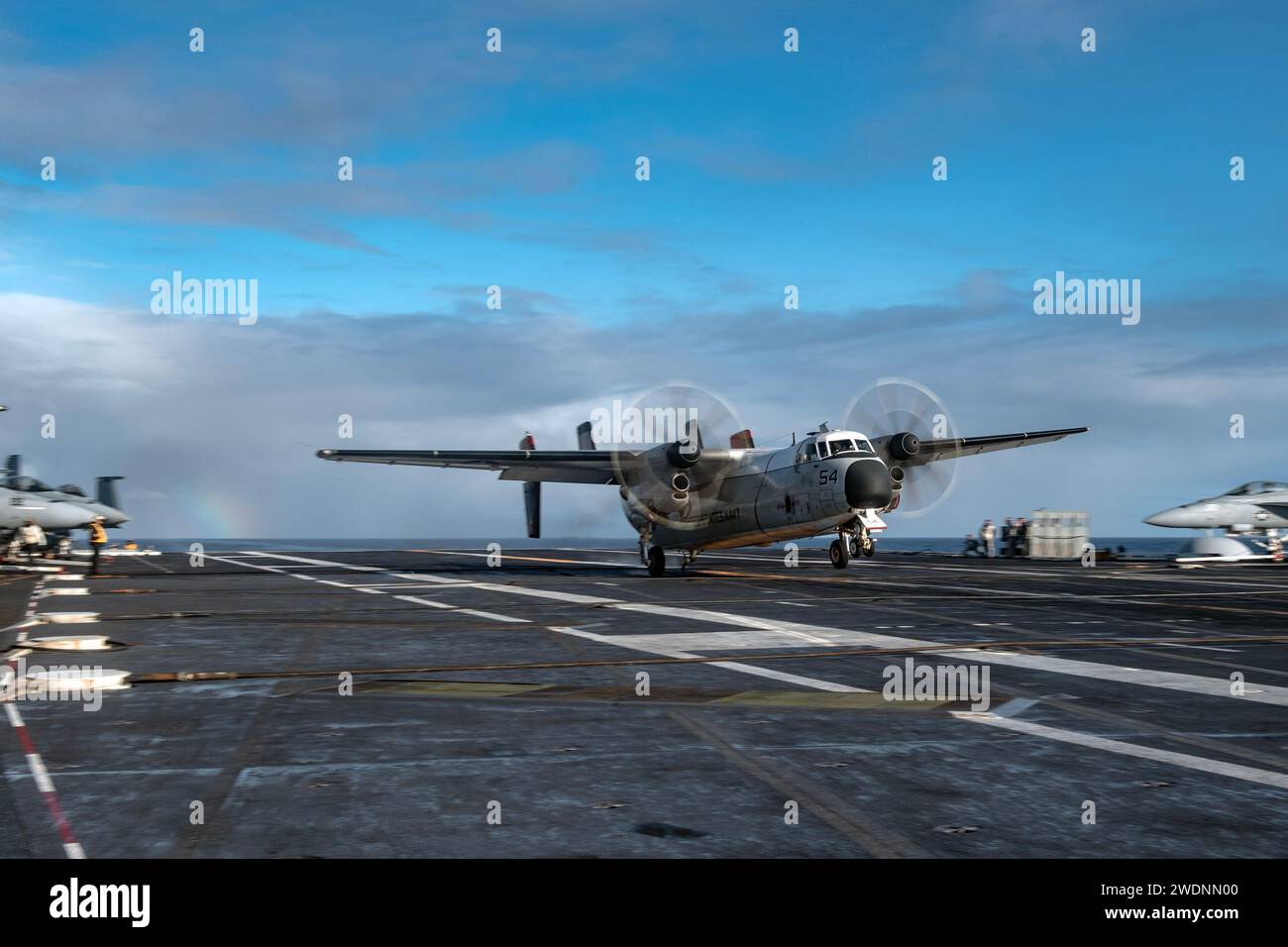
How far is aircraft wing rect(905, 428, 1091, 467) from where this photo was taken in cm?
3916

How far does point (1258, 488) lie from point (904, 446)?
30250mm

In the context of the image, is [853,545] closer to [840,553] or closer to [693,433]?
[840,553]

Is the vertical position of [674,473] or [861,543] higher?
[674,473]

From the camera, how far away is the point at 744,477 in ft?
116

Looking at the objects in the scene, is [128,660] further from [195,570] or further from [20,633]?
[195,570]

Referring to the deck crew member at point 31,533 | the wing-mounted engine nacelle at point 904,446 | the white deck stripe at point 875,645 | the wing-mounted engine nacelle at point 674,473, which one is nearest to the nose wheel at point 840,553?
the wing-mounted engine nacelle at point 904,446

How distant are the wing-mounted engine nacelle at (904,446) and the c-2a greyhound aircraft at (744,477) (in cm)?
3

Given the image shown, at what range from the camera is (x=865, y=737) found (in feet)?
29.5

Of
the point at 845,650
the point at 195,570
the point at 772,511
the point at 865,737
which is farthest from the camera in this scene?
the point at 195,570

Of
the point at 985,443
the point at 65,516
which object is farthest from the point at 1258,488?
the point at 65,516

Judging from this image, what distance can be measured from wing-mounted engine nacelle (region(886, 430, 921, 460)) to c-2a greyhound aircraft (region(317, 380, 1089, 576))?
1.3 inches
